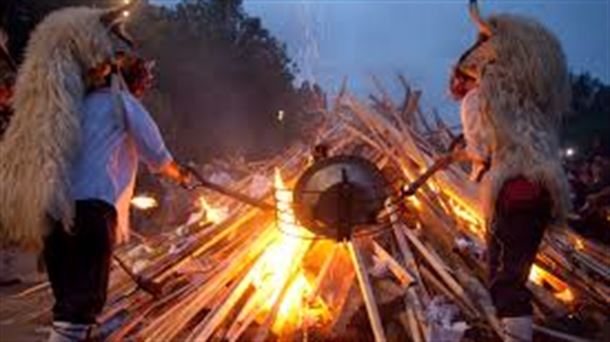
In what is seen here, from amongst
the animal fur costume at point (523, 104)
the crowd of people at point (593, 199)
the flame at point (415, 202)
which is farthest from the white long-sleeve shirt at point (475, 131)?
the crowd of people at point (593, 199)

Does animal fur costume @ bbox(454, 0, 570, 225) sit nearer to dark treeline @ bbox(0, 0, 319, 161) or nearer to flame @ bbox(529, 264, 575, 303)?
flame @ bbox(529, 264, 575, 303)

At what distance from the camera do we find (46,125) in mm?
3646

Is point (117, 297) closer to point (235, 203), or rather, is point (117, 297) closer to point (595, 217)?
point (235, 203)

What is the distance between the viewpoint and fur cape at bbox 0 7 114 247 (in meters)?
3.60

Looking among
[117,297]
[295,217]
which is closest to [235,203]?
[117,297]

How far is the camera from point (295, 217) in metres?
4.88

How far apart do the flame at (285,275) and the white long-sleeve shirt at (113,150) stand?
114 centimetres

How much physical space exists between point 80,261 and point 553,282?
3259 mm

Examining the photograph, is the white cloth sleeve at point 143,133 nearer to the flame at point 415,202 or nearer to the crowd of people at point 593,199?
the flame at point 415,202

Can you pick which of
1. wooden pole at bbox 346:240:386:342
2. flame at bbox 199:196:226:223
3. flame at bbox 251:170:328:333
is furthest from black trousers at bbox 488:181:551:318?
flame at bbox 199:196:226:223

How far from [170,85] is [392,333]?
735 inches

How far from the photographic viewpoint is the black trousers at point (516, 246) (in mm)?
3994

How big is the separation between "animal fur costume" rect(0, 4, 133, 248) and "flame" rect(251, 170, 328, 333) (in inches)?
58.8

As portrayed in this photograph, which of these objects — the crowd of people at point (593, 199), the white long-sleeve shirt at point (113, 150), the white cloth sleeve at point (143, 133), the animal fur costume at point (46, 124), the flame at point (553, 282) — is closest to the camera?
the animal fur costume at point (46, 124)
